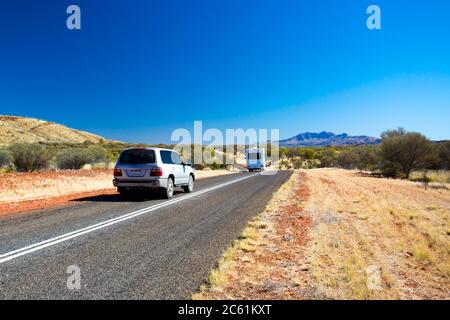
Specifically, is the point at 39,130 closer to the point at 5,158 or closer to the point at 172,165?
the point at 5,158

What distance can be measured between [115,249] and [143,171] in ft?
25.2

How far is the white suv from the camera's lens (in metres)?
13.8

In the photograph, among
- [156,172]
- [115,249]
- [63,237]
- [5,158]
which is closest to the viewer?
[115,249]

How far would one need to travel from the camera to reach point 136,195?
15852 mm

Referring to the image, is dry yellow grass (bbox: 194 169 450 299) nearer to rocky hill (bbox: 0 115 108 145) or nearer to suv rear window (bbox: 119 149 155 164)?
suv rear window (bbox: 119 149 155 164)

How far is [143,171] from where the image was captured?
1387cm

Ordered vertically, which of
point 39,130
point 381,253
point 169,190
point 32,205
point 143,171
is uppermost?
point 39,130

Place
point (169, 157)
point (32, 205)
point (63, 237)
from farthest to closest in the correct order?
point (169, 157)
point (32, 205)
point (63, 237)

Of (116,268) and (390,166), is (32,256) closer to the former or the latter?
(116,268)

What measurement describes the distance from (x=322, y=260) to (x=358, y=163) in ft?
172

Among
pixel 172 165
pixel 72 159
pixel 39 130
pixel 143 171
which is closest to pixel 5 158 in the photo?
pixel 72 159

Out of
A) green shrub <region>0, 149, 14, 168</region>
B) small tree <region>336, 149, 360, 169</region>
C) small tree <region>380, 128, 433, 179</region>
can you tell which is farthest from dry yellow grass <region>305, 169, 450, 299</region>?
small tree <region>336, 149, 360, 169</region>

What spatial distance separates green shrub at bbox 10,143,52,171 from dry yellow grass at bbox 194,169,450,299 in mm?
22119
